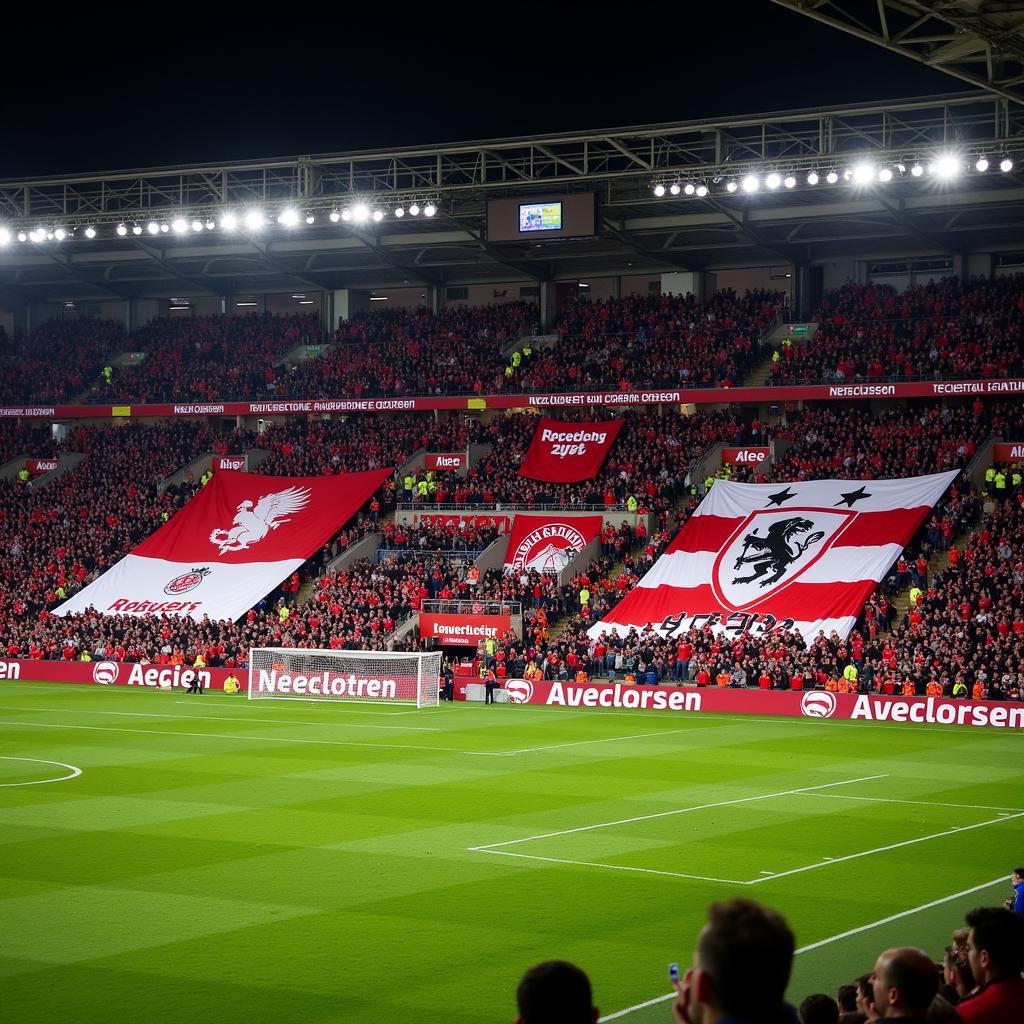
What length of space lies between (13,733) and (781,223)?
3487 centimetres

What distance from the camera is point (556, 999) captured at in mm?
4926

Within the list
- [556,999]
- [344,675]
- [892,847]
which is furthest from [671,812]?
[344,675]

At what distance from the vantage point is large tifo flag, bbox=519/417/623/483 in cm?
5831

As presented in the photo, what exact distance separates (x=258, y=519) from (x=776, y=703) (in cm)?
2567

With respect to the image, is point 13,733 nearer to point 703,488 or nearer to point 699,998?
point 703,488

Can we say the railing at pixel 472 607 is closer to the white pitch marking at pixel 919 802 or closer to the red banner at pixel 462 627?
the red banner at pixel 462 627

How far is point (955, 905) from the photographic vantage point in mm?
17625

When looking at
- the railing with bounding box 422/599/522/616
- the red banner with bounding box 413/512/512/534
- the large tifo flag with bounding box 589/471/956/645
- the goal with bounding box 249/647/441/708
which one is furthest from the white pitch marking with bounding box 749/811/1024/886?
the red banner with bounding box 413/512/512/534

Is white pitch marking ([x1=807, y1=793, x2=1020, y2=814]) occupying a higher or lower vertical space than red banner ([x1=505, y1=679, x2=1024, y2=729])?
lower

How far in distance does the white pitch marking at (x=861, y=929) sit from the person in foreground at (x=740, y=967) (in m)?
8.74

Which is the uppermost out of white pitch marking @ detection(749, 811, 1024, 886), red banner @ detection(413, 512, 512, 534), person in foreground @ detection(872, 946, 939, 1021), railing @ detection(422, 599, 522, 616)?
red banner @ detection(413, 512, 512, 534)

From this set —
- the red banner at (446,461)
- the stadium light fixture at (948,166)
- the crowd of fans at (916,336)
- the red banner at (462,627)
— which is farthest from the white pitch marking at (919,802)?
the red banner at (446,461)

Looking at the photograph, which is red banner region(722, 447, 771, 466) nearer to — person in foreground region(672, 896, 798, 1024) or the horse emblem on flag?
the horse emblem on flag

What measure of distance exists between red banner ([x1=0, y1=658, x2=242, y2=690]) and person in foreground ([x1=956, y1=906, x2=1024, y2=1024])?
4453cm
